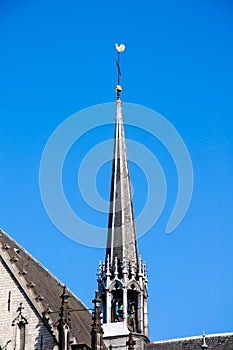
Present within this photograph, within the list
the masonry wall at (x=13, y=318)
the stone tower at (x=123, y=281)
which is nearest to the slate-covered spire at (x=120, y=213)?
the stone tower at (x=123, y=281)

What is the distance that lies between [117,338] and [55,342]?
31.8ft

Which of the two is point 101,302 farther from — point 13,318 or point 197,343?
point 13,318

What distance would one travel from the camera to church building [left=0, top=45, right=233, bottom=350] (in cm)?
4872

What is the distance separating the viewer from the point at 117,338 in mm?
57188

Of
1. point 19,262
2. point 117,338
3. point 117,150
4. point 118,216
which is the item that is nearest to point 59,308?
point 19,262

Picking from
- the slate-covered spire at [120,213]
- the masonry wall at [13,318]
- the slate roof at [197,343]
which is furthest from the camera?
the slate-covered spire at [120,213]

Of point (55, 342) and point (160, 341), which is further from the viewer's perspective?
point (160, 341)

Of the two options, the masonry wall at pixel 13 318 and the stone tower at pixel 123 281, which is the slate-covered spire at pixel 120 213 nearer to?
the stone tower at pixel 123 281

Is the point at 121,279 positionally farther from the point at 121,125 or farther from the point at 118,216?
the point at 121,125

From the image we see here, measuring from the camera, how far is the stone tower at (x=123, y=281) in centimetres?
6066

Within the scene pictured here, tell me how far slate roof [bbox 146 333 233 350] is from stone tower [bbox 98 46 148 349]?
98 cm

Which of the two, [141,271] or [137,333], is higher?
[141,271]

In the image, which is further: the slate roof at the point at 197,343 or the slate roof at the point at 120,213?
the slate roof at the point at 120,213

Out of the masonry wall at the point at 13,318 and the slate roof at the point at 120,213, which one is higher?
the slate roof at the point at 120,213
